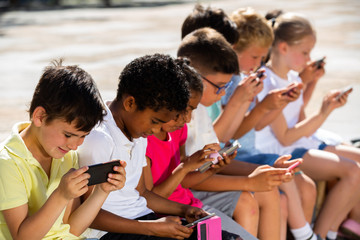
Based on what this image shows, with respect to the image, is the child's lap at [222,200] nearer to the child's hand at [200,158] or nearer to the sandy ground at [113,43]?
the child's hand at [200,158]

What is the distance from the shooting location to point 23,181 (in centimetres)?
232

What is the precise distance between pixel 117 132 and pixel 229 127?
1.36 m

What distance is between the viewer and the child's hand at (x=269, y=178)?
3.27m

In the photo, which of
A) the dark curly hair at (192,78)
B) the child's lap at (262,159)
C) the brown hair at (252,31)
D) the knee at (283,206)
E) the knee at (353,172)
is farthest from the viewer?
the brown hair at (252,31)

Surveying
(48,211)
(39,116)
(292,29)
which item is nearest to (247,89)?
(292,29)

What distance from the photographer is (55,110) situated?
7.55ft

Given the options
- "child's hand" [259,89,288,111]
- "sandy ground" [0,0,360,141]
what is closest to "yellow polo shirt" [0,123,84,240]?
"child's hand" [259,89,288,111]

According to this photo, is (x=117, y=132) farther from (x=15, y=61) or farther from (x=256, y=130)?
(x=15, y=61)

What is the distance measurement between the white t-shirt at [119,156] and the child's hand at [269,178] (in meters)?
0.75

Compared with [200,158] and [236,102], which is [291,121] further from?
[200,158]

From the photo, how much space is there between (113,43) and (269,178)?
830cm

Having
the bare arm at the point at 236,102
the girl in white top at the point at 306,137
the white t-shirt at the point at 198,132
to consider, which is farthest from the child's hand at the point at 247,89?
the girl in white top at the point at 306,137

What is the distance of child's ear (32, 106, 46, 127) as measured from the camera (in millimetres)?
2318

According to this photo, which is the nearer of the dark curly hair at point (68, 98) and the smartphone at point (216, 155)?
the dark curly hair at point (68, 98)
